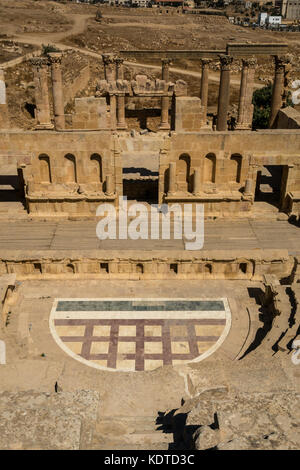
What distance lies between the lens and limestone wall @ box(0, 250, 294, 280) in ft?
62.0

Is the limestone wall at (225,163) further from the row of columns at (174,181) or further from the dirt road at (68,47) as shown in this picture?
the dirt road at (68,47)

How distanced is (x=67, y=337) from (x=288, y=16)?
129 metres

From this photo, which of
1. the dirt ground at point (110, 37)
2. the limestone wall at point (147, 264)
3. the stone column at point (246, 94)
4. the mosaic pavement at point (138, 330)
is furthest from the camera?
the dirt ground at point (110, 37)

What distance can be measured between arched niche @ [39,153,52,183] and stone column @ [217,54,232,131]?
13.1 m

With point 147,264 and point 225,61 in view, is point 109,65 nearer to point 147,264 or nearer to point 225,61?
point 225,61

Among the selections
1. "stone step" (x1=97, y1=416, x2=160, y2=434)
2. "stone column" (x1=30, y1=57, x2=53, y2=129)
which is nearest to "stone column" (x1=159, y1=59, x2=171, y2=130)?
"stone column" (x1=30, y1=57, x2=53, y2=129)

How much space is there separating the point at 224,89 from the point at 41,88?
11650 millimetres

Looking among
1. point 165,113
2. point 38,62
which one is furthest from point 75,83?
point 38,62

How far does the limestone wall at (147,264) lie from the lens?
1891 centimetres

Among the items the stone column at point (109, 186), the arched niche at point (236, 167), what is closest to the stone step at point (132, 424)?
the stone column at point (109, 186)

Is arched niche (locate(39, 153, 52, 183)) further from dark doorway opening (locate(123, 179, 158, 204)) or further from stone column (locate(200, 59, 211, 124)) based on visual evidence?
stone column (locate(200, 59, 211, 124))

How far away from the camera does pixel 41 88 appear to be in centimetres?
2692

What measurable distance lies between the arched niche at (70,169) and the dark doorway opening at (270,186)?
31.7ft

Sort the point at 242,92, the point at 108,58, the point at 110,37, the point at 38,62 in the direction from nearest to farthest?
1. the point at 38,62
2. the point at 242,92
3. the point at 108,58
4. the point at 110,37
